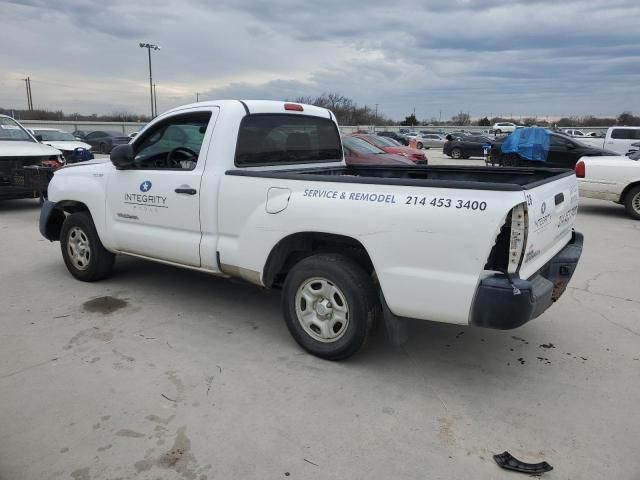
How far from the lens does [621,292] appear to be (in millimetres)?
5461

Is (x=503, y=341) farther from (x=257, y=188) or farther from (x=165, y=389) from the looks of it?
(x=165, y=389)

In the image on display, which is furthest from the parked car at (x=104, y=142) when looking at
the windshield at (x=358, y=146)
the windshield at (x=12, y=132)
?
the windshield at (x=358, y=146)

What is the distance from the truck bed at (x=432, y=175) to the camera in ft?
10.3

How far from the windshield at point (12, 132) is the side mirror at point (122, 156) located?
25.1 feet

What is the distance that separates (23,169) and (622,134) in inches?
821

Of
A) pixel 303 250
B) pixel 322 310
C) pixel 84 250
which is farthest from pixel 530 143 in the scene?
pixel 322 310

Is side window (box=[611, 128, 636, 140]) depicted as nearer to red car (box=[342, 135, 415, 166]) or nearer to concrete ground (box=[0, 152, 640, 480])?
red car (box=[342, 135, 415, 166])

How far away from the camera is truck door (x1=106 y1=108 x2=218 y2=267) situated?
430 centimetres

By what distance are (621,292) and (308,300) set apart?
3793 mm

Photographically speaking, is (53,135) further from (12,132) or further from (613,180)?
(613,180)

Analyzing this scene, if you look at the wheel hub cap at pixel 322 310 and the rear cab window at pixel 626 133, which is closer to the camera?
the wheel hub cap at pixel 322 310

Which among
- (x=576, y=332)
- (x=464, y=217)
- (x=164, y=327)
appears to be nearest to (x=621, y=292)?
(x=576, y=332)

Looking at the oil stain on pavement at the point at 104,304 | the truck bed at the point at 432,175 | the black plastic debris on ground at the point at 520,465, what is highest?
the truck bed at the point at 432,175

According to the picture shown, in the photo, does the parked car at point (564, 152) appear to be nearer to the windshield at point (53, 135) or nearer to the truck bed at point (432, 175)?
the truck bed at point (432, 175)
